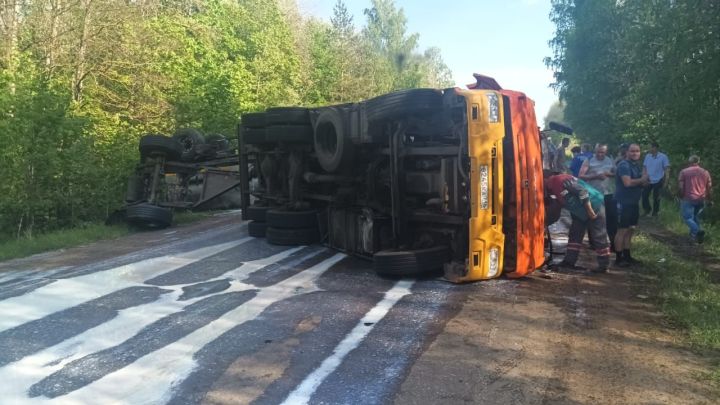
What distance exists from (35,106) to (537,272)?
9316mm

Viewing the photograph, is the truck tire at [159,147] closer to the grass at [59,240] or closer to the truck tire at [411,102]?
the grass at [59,240]

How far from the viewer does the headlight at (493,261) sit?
565 cm

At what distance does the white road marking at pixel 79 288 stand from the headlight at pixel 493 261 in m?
3.64

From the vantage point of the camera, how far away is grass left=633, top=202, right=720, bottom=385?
4233mm

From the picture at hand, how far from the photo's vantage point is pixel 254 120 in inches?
347

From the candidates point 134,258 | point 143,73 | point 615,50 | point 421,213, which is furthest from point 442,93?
point 615,50

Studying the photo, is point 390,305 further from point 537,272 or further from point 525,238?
point 537,272

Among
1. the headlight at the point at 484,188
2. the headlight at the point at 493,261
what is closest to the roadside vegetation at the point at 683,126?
the headlight at the point at 493,261

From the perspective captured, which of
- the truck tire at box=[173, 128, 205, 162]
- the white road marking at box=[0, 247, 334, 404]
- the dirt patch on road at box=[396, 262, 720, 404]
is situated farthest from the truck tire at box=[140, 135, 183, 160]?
the dirt patch on road at box=[396, 262, 720, 404]

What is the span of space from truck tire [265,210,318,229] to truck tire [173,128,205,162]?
17.7 ft

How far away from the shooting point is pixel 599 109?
2945 centimetres

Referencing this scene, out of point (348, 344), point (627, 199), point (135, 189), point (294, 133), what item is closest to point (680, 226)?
point (627, 199)

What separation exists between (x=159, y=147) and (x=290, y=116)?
16.1 feet

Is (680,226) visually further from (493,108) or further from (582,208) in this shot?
(493,108)
